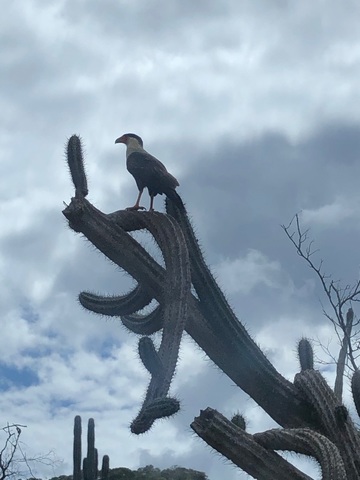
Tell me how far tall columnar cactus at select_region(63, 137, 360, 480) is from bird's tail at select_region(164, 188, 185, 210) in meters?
0.03

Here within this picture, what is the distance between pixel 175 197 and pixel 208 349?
3.89ft

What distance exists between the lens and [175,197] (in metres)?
5.95

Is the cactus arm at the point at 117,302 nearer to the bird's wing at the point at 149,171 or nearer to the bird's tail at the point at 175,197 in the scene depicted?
the bird's tail at the point at 175,197

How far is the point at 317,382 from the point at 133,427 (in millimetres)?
1888

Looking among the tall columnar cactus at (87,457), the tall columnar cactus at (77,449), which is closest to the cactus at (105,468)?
the tall columnar cactus at (87,457)

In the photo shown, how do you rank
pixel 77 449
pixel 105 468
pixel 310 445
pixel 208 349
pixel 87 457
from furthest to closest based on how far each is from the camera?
pixel 105 468 < pixel 87 457 < pixel 77 449 < pixel 208 349 < pixel 310 445

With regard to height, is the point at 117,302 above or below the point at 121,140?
below

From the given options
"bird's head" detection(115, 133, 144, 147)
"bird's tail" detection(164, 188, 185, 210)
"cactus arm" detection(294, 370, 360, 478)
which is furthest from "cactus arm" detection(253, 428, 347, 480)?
"bird's head" detection(115, 133, 144, 147)

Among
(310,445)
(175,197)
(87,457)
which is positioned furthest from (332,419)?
(87,457)

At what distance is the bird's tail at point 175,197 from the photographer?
5.91m

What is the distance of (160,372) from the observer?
452 cm

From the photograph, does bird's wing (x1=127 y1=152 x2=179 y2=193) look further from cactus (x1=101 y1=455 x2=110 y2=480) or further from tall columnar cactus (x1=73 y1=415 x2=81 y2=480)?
cactus (x1=101 y1=455 x2=110 y2=480)

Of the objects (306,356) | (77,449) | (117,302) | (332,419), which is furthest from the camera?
(77,449)

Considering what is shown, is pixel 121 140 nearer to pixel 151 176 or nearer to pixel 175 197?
pixel 151 176
